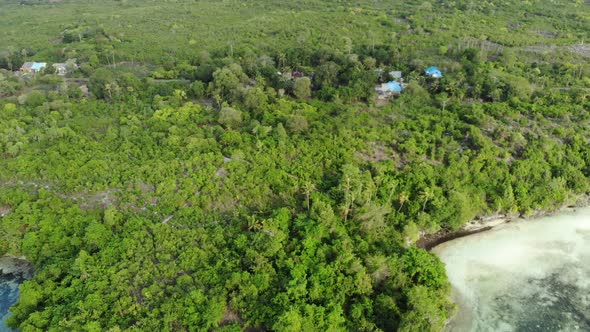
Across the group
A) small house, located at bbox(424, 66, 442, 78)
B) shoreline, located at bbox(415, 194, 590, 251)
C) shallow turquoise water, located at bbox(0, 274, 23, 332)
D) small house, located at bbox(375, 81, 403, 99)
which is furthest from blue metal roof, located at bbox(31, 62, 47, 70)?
shoreline, located at bbox(415, 194, 590, 251)

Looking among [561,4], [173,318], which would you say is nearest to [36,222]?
[173,318]

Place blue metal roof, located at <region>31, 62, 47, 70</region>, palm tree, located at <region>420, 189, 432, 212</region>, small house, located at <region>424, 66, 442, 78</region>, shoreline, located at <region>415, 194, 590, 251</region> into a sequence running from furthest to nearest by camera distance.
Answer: blue metal roof, located at <region>31, 62, 47, 70</region>, small house, located at <region>424, 66, 442, 78</region>, shoreline, located at <region>415, 194, 590, 251</region>, palm tree, located at <region>420, 189, 432, 212</region>

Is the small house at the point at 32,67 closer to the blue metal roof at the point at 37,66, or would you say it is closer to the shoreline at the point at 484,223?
the blue metal roof at the point at 37,66

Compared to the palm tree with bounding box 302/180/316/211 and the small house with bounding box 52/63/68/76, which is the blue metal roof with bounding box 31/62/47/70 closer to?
the small house with bounding box 52/63/68/76

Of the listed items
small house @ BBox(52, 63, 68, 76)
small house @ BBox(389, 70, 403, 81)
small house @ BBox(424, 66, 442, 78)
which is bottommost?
small house @ BBox(52, 63, 68, 76)

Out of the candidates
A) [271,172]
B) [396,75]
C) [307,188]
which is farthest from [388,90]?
[307,188]
